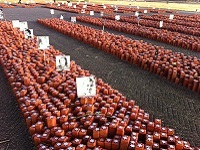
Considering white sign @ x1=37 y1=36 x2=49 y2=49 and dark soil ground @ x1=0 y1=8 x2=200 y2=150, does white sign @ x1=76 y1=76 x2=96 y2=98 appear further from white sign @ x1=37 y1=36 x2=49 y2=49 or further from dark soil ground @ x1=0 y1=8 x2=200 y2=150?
white sign @ x1=37 y1=36 x2=49 y2=49

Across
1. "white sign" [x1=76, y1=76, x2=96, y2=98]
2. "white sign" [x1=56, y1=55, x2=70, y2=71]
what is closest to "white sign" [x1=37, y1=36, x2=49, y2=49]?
"white sign" [x1=56, y1=55, x2=70, y2=71]

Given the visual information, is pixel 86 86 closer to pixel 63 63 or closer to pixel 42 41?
pixel 63 63

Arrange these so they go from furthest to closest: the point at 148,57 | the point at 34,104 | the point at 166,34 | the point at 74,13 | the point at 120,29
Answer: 1. the point at 74,13
2. the point at 120,29
3. the point at 166,34
4. the point at 148,57
5. the point at 34,104

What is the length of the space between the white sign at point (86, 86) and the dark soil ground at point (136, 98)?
81.2 inches

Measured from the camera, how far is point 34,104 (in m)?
7.92

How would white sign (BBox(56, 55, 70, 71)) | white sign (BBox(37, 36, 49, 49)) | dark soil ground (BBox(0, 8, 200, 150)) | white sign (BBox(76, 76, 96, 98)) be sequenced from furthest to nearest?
white sign (BBox(37, 36, 49, 49)), white sign (BBox(56, 55, 70, 71)), white sign (BBox(76, 76, 96, 98)), dark soil ground (BBox(0, 8, 200, 150))

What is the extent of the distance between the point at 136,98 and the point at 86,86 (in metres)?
2.79

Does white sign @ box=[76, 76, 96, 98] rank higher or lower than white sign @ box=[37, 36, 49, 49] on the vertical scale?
lower

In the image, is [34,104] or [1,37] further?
[1,37]

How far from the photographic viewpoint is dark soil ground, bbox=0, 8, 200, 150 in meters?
7.58

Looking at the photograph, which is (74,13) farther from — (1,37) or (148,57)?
(148,57)

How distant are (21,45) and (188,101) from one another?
394 inches

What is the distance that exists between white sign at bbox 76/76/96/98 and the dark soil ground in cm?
206

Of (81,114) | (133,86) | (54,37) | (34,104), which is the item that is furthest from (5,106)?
(54,37)
